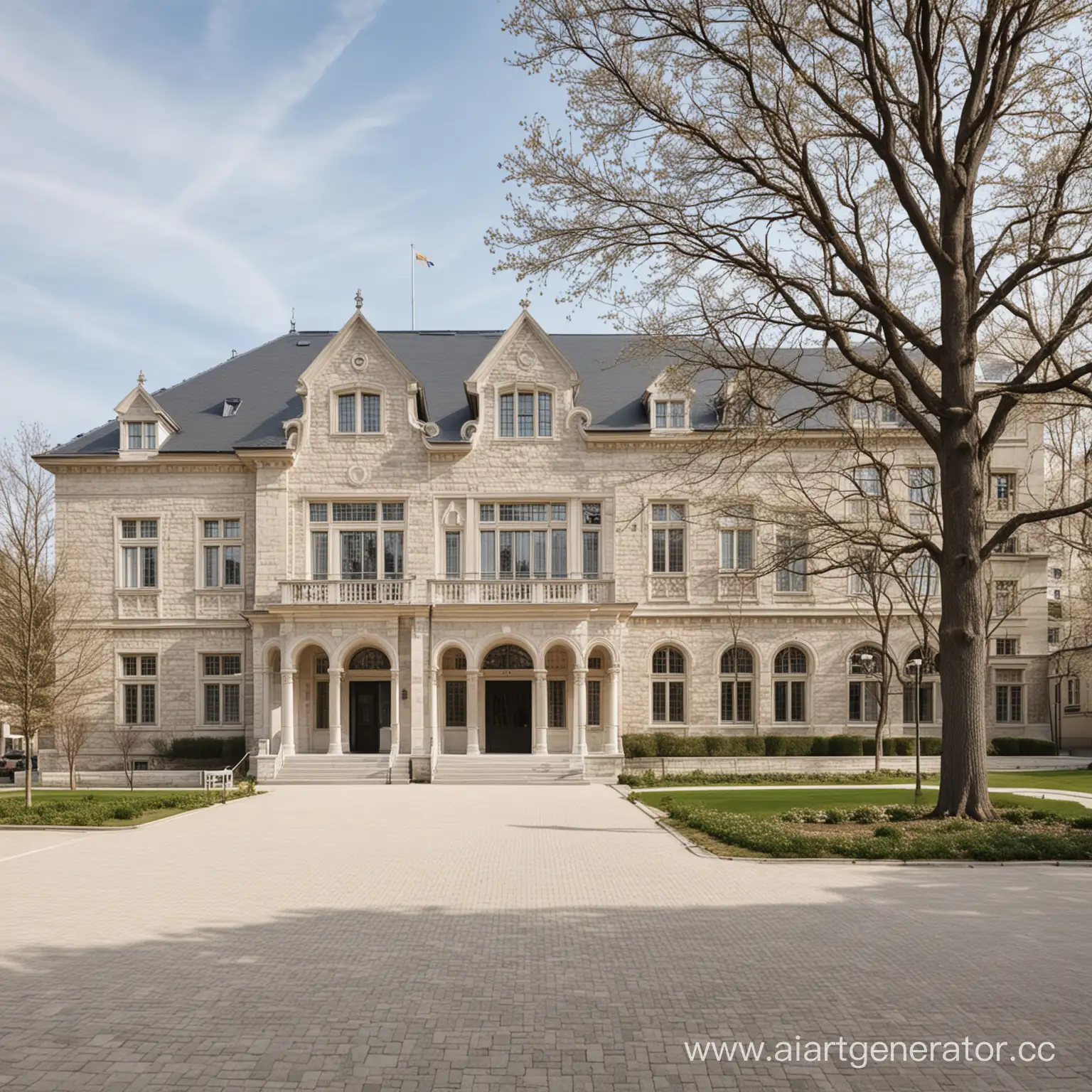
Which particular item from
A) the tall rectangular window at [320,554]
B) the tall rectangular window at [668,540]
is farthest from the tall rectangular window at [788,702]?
the tall rectangular window at [320,554]

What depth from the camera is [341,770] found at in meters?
34.2

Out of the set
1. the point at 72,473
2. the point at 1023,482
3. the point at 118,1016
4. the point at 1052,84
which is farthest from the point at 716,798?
the point at 72,473

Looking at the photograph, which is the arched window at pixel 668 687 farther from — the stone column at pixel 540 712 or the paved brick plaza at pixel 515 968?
the paved brick plaza at pixel 515 968

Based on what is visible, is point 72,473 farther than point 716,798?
Yes

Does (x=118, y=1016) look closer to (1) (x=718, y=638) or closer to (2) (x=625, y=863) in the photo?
(2) (x=625, y=863)

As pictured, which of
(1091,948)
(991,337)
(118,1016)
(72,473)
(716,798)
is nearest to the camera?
(118,1016)

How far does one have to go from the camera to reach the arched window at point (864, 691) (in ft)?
129

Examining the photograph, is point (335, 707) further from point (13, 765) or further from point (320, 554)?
point (13, 765)

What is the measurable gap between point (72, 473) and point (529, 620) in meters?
19.2

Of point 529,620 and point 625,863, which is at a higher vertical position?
point 529,620

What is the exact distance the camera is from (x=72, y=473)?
39.1 meters

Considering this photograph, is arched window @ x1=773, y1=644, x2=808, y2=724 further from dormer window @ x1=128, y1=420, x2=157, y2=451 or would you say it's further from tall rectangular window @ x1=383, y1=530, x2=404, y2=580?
dormer window @ x1=128, y1=420, x2=157, y2=451

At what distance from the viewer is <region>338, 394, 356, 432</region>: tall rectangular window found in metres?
38.2

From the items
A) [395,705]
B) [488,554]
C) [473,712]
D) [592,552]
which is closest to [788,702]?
[592,552]
